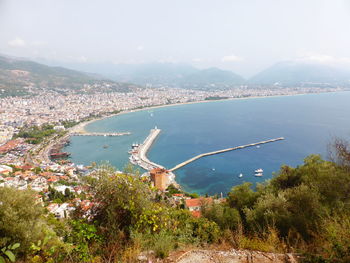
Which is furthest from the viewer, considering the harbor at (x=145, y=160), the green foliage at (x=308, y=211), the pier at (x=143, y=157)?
the pier at (x=143, y=157)

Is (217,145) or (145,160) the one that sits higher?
(217,145)

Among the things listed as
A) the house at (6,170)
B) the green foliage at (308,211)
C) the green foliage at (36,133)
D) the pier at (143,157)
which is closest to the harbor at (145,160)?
the pier at (143,157)

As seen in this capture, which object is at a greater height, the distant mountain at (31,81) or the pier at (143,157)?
the distant mountain at (31,81)

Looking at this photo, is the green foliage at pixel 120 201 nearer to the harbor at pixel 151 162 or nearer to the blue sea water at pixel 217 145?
the harbor at pixel 151 162

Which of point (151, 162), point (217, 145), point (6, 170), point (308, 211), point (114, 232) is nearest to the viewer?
point (114, 232)

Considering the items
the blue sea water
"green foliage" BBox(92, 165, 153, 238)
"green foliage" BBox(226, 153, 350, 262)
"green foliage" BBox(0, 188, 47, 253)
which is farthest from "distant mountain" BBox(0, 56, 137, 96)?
"green foliage" BBox(226, 153, 350, 262)

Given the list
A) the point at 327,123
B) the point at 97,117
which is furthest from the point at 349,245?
the point at 97,117

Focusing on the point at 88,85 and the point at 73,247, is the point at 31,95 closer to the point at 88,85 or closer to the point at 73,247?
the point at 88,85

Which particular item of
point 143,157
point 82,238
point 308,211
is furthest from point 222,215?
point 143,157

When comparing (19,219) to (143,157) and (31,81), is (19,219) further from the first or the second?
(31,81)

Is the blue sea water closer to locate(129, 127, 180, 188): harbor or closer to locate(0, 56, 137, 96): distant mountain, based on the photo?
locate(129, 127, 180, 188): harbor

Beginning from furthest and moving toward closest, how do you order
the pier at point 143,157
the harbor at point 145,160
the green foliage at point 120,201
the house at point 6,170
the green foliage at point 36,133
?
the green foliage at point 36,133, the pier at point 143,157, the harbor at point 145,160, the house at point 6,170, the green foliage at point 120,201

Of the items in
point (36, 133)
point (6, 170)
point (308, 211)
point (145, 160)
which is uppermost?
point (308, 211)
